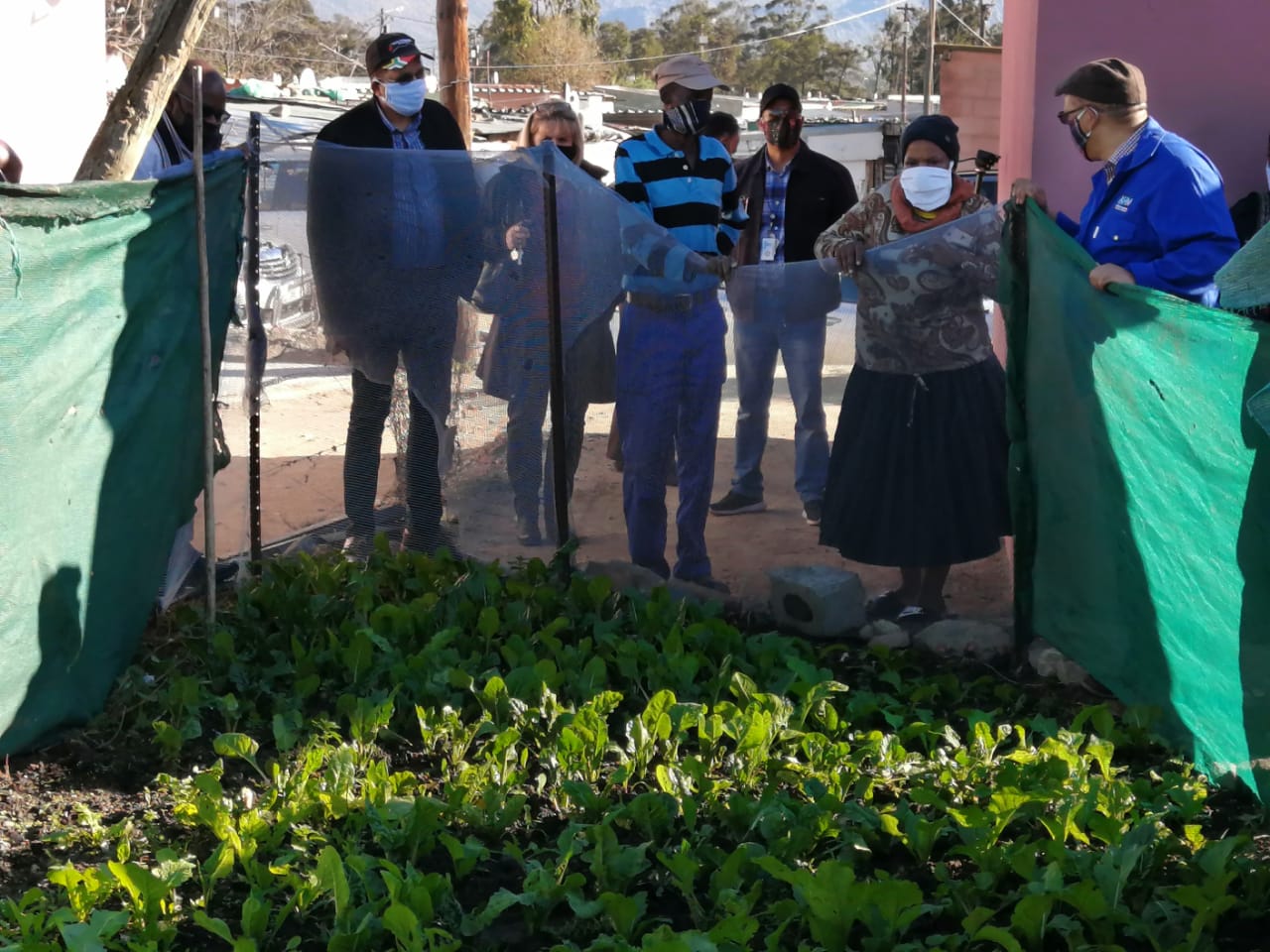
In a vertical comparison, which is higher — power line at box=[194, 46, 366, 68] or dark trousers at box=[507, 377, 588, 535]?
power line at box=[194, 46, 366, 68]

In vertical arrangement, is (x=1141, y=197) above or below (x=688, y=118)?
below

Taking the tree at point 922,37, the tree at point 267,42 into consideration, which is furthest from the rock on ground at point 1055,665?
the tree at point 922,37

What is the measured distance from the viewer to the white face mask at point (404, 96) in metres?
6.01

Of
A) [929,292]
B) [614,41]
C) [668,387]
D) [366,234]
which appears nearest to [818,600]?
[668,387]

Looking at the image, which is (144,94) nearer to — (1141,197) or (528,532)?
(528,532)

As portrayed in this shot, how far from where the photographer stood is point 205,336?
5.15 metres

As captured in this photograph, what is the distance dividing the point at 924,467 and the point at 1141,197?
1.28 meters

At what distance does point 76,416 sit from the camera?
4.46m

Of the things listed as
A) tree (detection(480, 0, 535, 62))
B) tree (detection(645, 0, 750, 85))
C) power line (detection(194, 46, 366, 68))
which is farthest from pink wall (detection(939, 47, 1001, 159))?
tree (detection(645, 0, 750, 85))

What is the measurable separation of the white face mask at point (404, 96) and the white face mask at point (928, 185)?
1.99 m

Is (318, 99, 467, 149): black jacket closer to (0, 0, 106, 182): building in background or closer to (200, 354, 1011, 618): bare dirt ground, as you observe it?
(200, 354, 1011, 618): bare dirt ground

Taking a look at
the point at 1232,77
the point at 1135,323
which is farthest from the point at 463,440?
the point at 1232,77

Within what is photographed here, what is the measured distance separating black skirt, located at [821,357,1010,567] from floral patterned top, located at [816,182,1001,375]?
0.23 feet

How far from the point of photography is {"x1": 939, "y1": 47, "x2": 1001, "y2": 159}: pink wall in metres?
14.7
